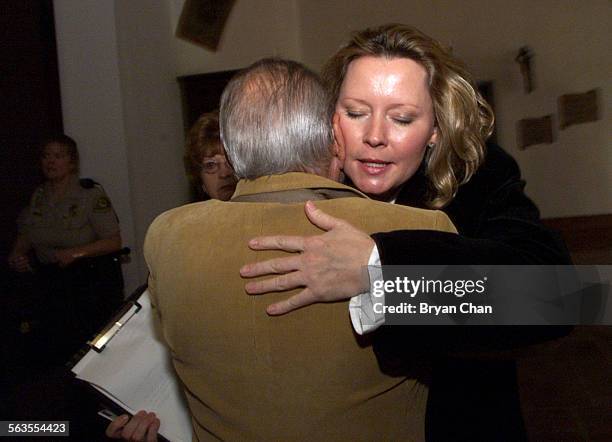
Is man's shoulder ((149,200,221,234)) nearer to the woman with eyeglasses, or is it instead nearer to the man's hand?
the man's hand

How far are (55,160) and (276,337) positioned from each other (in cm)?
305

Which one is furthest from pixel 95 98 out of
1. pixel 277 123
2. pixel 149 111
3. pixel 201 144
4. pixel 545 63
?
pixel 545 63

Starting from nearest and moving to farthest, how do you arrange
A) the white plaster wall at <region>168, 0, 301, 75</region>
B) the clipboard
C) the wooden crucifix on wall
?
the clipboard, the white plaster wall at <region>168, 0, 301, 75</region>, the wooden crucifix on wall

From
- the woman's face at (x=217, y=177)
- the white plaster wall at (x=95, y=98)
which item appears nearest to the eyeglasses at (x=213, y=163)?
the woman's face at (x=217, y=177)

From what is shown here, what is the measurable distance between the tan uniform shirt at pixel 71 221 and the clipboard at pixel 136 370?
2448 mm

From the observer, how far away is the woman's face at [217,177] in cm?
219

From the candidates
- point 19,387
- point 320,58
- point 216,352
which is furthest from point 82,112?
point 216,352

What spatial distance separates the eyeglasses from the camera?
2.22 meters

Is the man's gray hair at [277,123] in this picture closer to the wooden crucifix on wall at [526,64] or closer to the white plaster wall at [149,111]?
the white plaster wall at [149,111]

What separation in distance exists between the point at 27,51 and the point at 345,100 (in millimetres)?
3771

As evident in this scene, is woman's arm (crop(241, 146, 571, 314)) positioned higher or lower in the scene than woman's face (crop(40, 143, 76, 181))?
lower

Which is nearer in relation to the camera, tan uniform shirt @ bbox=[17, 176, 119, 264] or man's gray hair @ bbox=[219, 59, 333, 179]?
man's gray hair @ bbox=[219, 59, 333, 179]

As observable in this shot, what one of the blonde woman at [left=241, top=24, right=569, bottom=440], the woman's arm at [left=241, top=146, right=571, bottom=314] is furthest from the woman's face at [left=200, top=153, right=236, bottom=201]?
the woman's arm at [left=241, top=146, right=571, bottom=314]

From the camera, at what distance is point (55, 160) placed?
3.86m
